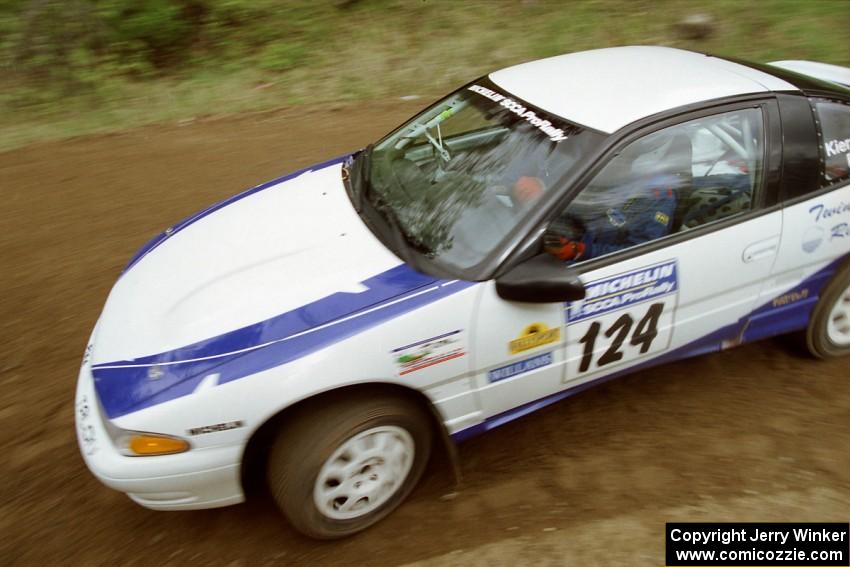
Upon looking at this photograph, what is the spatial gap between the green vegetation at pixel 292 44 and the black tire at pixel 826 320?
5639 mm

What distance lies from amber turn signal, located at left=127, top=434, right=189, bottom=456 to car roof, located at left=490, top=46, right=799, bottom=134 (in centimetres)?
205

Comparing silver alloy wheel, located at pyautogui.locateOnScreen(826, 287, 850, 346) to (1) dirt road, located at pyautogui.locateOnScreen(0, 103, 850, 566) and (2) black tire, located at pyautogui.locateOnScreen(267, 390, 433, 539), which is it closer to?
(1) dirt road, located at pyautogui.locateOnScreen(0, 103, 850, 566)

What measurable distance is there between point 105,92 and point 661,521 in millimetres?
8358

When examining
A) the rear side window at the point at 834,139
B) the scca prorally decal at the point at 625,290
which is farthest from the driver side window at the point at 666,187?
the rear side window at the point at 834,139

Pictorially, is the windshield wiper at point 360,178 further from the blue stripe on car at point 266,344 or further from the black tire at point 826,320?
the black tire at point 826,320

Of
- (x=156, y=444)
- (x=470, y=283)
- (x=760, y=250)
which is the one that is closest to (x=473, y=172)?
(x=470, y=283)

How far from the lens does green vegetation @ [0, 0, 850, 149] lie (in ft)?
27.0

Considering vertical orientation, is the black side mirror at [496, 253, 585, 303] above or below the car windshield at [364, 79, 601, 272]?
below

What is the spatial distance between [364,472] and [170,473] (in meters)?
0.73

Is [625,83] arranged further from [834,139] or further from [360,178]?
[360,178]

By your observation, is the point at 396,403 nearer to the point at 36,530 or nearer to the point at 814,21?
the point at 36,530

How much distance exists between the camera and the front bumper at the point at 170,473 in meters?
2.46

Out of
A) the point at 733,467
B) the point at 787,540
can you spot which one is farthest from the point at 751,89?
the point at 787,540

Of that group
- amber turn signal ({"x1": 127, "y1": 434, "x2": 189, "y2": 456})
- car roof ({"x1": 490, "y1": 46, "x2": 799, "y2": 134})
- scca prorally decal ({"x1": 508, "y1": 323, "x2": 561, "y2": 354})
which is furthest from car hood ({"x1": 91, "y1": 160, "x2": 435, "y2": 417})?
car roof ({"x1": 490, "y1": 46, "x2": 799, "y2": 134})
